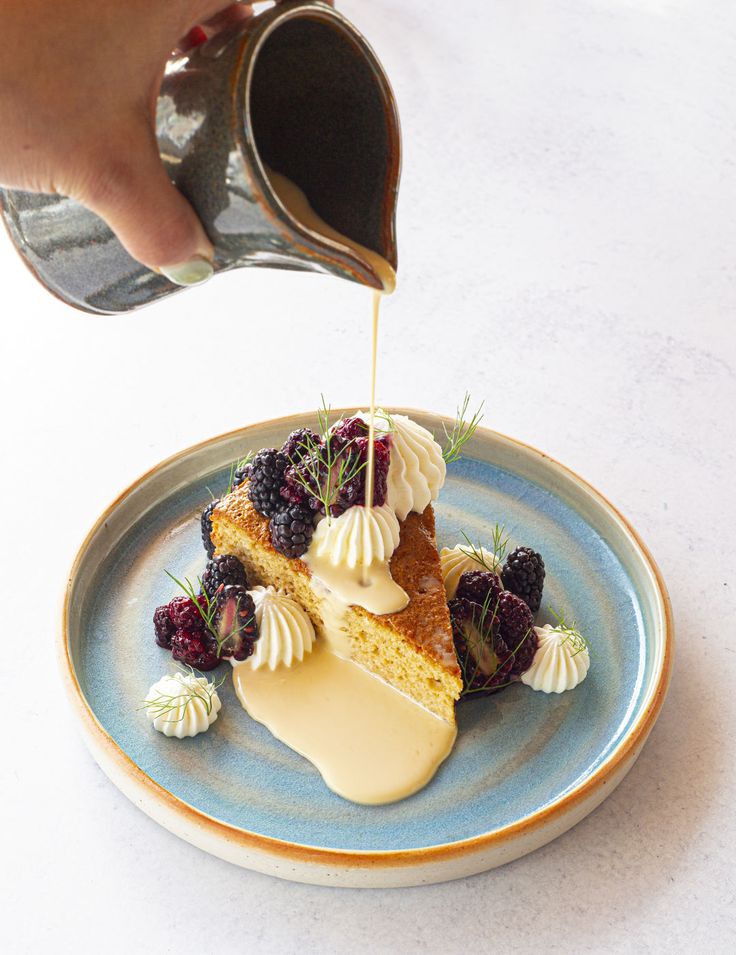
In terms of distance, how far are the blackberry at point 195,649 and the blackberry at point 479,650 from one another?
1.67 feet

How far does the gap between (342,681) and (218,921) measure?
1.86 feet

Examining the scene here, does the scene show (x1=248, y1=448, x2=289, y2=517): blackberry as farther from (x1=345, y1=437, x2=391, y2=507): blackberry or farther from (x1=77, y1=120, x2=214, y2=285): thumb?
(x1=77, y1=120, x2=214, y2=285): thumb

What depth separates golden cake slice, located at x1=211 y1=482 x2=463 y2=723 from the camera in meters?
2.16

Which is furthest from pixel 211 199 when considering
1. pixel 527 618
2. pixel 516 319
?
pixel 516 319

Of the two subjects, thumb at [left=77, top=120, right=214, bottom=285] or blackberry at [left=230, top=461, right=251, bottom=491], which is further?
blackberry at [left=230, top=461, right=251, bottom=491]

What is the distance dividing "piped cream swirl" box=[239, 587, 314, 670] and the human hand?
3.22ft

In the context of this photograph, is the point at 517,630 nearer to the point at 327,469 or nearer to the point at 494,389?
the point at 327,469

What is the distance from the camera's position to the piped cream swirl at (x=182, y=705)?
2.07 metres

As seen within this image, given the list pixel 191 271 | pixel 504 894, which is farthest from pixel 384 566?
pixel 191 271

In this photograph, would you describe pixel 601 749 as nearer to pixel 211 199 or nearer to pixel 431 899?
pixel 431 899

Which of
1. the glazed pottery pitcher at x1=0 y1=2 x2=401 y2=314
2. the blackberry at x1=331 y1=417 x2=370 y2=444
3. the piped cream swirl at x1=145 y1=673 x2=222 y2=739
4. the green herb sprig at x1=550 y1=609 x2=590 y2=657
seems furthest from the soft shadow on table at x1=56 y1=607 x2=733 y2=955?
the glazed pottery pitcher at x1=0 y1=2 x2=401 y2=314

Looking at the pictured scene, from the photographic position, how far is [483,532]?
101 inches

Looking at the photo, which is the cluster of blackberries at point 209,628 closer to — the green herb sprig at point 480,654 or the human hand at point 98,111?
the green herb sprig at point 480,654

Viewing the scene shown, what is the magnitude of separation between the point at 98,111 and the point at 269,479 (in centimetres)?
100
